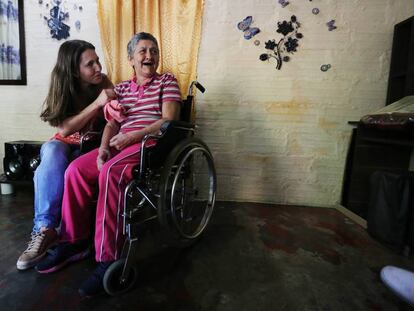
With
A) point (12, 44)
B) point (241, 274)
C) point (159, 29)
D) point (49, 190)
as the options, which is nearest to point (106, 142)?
point (49, 190)

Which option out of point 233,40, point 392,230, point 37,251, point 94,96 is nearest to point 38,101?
point 94,96

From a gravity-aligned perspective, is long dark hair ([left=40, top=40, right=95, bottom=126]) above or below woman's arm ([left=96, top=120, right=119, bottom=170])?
above

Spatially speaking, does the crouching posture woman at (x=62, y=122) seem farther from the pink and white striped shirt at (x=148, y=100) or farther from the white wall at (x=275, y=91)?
the white wall at (x=275, y=91)

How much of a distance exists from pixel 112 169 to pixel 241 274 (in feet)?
2.53

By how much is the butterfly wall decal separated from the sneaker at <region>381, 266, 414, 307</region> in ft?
6.04

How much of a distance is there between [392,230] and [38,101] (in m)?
2.89

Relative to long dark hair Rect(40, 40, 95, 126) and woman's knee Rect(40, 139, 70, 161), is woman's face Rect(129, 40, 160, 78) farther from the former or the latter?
woman's knee Rect(40, 139, 70, 161)

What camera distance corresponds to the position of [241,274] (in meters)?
1.21

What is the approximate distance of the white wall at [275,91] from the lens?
207 cm

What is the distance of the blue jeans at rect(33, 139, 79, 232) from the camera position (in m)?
1.25

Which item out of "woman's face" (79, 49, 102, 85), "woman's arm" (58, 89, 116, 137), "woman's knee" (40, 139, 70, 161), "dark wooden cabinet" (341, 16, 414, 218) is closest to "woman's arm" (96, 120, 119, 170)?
"woman's arm" (58, 89, 116, 137)

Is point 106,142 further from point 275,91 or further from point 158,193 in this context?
point 275,91

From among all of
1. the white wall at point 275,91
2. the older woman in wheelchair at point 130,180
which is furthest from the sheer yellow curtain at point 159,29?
the older woman in wheelchair at point 130,180

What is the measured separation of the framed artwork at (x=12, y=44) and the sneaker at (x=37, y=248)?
170 centimetres
